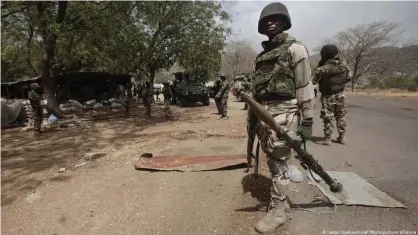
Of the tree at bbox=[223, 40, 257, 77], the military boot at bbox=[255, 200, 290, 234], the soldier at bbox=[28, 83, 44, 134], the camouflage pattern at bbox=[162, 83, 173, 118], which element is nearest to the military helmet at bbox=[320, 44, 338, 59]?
the military boot at bbox=[255, 200, 290, 234]

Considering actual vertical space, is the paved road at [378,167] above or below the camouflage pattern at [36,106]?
below

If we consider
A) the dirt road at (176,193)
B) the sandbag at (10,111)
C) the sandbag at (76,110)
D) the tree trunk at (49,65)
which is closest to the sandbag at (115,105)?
the sandbag at (76,110)

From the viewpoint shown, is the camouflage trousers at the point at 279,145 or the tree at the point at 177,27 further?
the tree at the point at 177,27

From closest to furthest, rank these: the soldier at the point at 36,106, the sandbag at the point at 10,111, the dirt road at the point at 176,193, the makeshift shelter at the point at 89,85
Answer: the dirt road at the point at 176,193 → the soldier at the point at 36,106 → the sandbag at the point at 10,111 → the makeshift shelter at the point at 89,85

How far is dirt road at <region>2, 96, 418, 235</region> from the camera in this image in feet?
10.0

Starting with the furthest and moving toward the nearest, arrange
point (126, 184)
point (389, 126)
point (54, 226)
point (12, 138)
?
point (12, 138) < point (389, 126) < point (126, 184) < point (54, 226)

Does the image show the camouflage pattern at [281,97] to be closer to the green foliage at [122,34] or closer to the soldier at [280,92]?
the soldier at [280,92]

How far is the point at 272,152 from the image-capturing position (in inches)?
119

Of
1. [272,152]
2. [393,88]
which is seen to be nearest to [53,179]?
[272,152]

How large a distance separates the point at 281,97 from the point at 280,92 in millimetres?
49

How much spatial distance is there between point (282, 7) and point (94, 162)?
445 centimetres

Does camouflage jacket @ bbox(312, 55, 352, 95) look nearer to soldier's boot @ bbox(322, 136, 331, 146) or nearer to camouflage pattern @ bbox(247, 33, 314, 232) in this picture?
soldier's boot @ bbox(322, 136, 331, 146)

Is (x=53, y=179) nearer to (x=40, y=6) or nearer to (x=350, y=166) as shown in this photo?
(x=350, y=166)

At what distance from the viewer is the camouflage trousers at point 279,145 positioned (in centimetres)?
298
